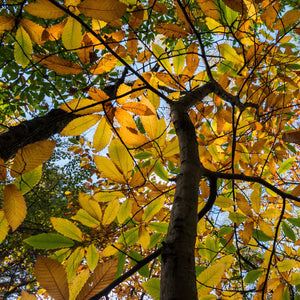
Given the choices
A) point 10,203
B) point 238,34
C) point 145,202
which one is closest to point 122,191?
point 145,202

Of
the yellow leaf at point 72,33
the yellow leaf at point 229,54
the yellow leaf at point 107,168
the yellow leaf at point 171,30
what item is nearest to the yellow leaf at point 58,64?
the yellow leaf at point 72,33

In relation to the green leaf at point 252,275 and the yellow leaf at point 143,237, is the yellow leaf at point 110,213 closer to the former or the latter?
the yellow leaf at point 143,237

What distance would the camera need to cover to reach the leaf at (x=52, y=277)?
0.35 meters

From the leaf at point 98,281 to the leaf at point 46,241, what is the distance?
0.29 metres

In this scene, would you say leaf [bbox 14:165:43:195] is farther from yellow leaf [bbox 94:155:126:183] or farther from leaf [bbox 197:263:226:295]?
leaf [bbox 197:263:226:295]

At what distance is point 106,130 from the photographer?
2.55 feet

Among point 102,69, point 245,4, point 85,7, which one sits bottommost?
point 85,7

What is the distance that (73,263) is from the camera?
78cm

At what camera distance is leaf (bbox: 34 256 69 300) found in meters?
0.35

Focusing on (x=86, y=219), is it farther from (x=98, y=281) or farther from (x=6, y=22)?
(x=6, y=22)

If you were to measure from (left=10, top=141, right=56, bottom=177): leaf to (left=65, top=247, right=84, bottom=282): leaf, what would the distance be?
1.51ft

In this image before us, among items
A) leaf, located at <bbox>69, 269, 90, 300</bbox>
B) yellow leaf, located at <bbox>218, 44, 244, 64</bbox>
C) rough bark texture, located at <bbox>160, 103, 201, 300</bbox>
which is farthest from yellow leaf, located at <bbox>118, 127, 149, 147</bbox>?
yellow leaf, located at <bbox>218, 44, 244, 64</bbox>

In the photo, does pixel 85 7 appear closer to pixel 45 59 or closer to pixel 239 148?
pixel 45 59

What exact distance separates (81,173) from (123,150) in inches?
219
